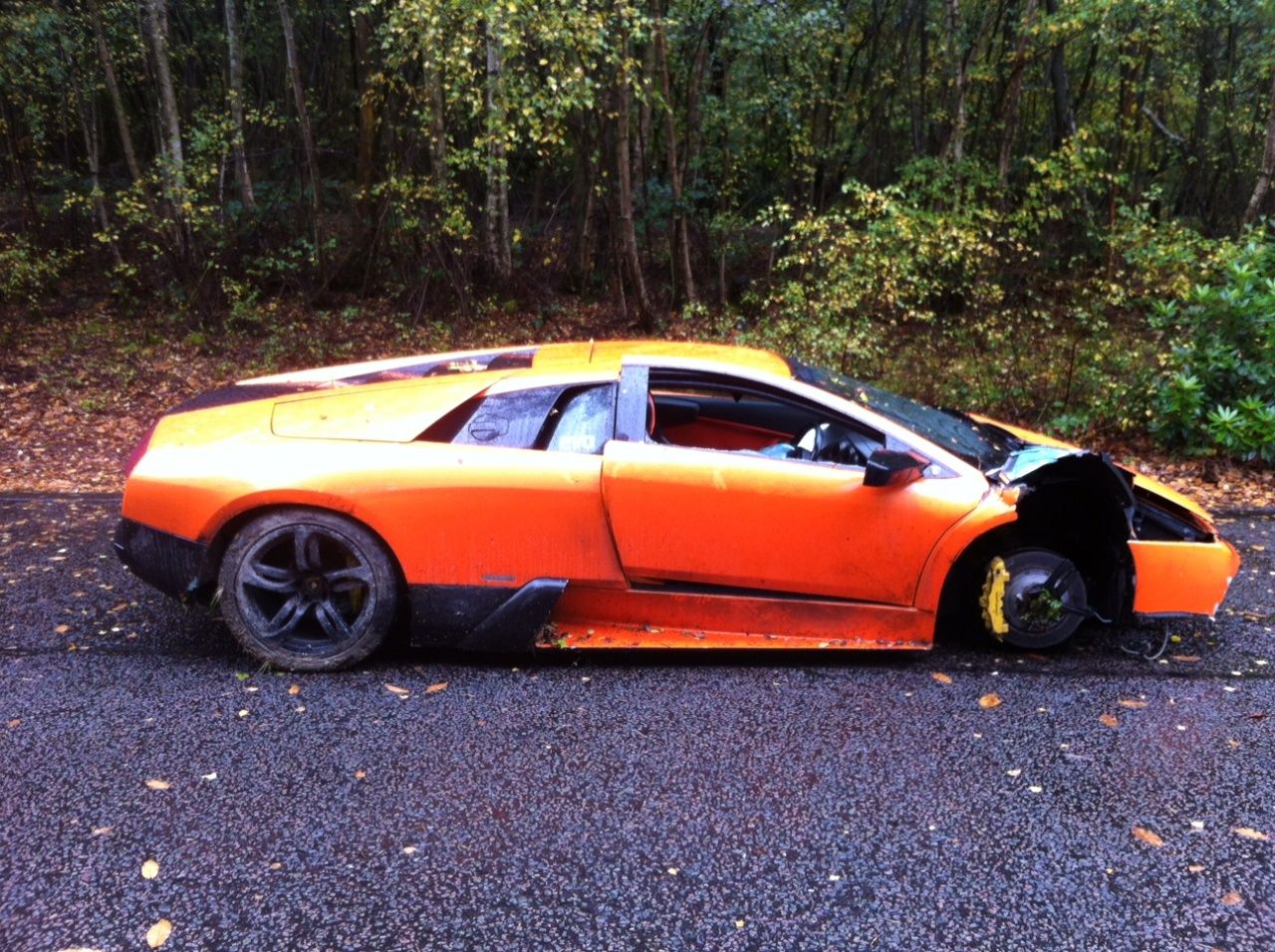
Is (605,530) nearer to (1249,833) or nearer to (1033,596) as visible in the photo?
(1033,596)

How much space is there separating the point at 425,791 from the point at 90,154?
14612 millimetres

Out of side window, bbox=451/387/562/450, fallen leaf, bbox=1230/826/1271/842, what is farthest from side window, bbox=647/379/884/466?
fallen leaf, bbox=1230/826/1271/842

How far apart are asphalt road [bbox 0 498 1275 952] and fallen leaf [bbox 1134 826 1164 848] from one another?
12mm

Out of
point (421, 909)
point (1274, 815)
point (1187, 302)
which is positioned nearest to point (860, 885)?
point (421, 909)

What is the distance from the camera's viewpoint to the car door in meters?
4.12

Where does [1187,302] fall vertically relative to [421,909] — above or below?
above

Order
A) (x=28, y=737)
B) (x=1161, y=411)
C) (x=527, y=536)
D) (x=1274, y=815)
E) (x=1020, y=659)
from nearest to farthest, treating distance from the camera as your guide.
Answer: (x=1274, y=815), (x=28, y=737), (x=527, y=536), (x=1020, y=659), (x=1161, y=411)

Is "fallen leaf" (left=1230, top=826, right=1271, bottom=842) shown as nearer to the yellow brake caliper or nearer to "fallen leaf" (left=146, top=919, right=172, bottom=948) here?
the yellow brake caliper

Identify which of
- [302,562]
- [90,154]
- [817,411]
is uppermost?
[90,154]

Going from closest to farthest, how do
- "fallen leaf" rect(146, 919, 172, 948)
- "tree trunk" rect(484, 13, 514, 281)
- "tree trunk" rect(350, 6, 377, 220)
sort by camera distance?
"fallen leaf" rect(146, 919, 172, 948) < "tree trunk" rect(484, 13, 514, 281) < "tree trunk" rect(350, 6, 377, 220)

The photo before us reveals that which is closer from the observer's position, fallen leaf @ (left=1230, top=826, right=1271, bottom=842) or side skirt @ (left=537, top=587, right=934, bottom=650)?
fallen leaf @ (left=1230, top=826, right=1271, bottom=842)

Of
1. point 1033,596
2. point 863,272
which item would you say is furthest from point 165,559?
point 863,272

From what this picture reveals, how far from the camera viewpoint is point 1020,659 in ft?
14.5

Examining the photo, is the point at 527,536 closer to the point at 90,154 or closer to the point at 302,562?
the point at 302,562
